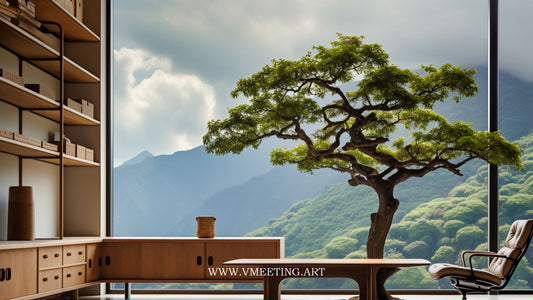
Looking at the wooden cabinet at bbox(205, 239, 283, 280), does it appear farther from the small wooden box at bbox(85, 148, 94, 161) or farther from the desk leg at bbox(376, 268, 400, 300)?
the small wooden box at bbox(85, 148, 94, 161)

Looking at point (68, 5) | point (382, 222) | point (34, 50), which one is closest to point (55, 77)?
point (68, 5)

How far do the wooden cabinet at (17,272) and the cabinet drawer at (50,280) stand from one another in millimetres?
122

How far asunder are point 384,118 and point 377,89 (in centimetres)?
72

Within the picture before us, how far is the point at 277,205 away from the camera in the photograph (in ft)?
44.0

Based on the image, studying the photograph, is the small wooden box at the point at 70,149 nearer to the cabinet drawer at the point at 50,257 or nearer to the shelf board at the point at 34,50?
the shelf board at the point at 34,50

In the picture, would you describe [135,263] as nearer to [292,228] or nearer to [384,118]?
[384,118]

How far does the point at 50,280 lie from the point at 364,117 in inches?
137

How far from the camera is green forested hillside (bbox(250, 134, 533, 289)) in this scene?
41.3 feet

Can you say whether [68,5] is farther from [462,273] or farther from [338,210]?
[338,210]

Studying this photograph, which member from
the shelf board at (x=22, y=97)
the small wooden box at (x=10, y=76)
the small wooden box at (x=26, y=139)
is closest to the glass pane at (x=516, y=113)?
the shelf board at (x=22, y=97)

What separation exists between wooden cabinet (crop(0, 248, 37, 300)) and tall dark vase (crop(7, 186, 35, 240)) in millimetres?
294

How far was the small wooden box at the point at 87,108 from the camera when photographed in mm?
6297

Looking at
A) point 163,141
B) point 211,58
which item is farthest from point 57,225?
point 211,58

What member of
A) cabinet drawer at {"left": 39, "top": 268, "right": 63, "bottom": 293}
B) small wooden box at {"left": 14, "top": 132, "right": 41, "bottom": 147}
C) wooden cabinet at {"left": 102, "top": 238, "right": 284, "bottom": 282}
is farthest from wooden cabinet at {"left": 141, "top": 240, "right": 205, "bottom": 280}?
small wooden box at {"left": 14, "top": 132, "right": 41, "bottom": 147}
